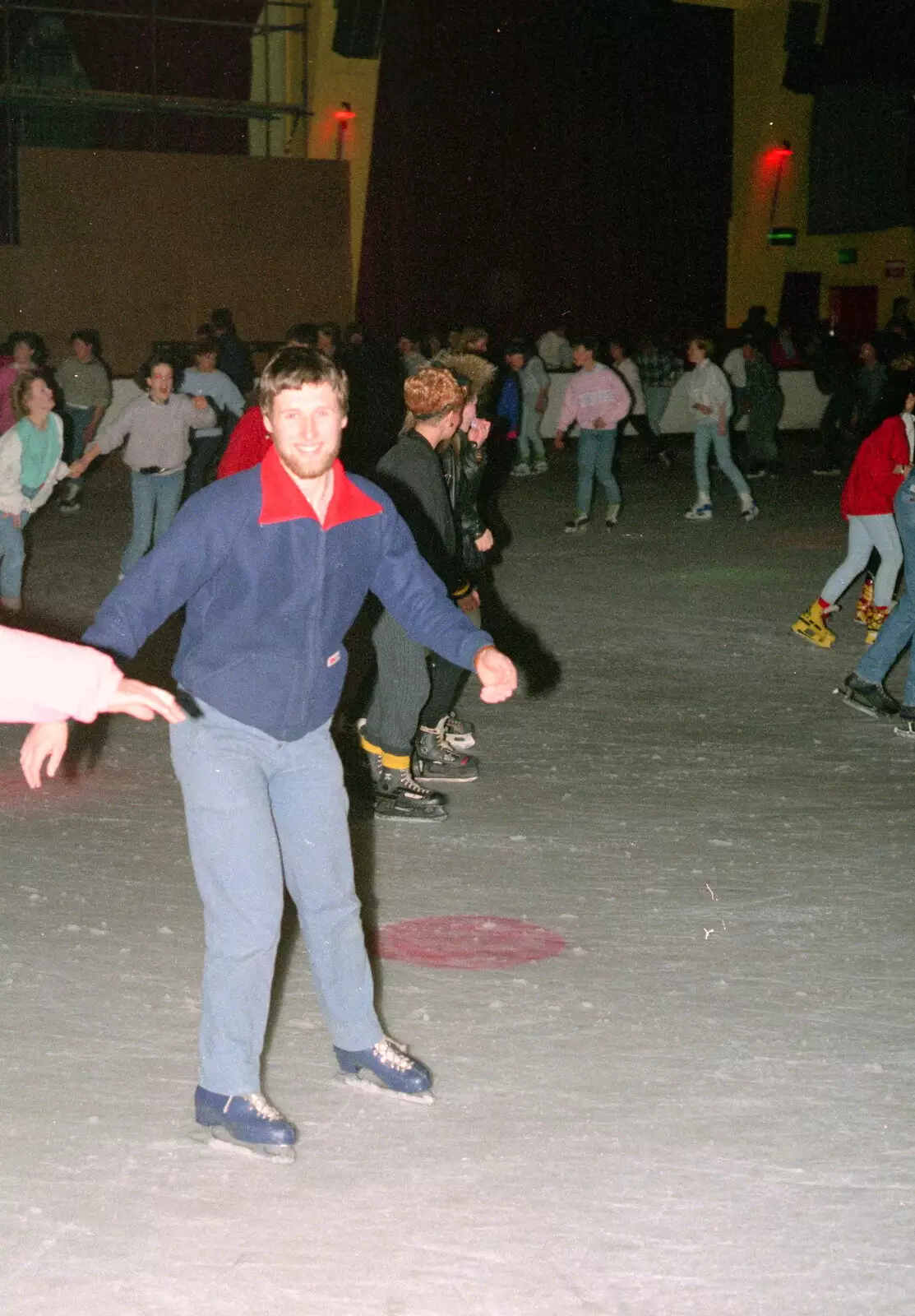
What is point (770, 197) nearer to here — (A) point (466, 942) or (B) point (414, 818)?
(B) point (414, 818)

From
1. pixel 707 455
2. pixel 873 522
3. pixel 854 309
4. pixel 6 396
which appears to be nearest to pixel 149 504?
pixel 6 396

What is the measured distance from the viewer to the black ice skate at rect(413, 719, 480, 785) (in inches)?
289

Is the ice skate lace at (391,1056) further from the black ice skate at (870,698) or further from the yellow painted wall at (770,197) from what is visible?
the yellow painted wall at (770,197)

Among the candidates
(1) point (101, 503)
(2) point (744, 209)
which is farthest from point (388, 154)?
(1) point (101, 503)

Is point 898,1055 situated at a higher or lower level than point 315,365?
lower

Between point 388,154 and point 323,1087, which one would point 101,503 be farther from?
point 323,1087

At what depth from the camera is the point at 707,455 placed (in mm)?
16312

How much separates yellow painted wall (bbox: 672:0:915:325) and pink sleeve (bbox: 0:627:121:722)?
28862 mm

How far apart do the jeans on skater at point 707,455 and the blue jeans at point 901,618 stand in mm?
7697

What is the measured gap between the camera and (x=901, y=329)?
23.9m

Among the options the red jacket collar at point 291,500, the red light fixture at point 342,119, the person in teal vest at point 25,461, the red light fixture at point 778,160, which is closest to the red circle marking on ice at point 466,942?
the red jacket collar at point 291,500

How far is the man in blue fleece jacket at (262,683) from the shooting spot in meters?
3.69

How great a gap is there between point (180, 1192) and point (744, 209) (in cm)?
2955

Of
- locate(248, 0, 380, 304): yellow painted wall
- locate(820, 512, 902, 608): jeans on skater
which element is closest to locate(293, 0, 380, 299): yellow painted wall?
locate(248, 0, 380, 304): yellow painted wall
